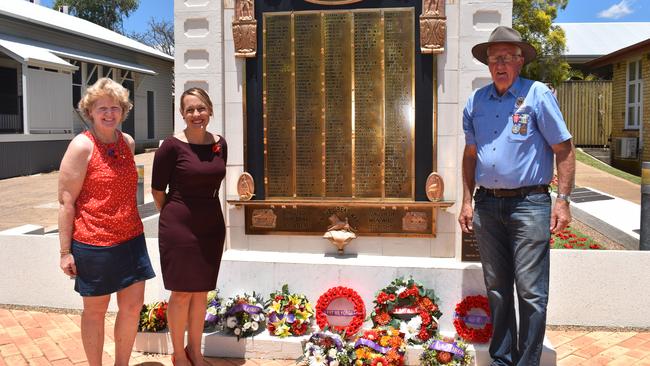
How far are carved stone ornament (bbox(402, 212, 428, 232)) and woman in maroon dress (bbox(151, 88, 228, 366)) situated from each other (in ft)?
5.92

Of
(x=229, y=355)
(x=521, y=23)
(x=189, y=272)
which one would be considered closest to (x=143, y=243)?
(x=189, y=272)

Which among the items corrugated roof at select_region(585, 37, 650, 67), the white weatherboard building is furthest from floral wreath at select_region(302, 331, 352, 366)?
corrugated roof at select_region(585, 37, 650, 67)

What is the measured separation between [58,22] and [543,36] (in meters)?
18.5

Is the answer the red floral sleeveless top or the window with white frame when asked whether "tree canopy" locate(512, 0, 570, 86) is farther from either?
the red floral sleeveless top

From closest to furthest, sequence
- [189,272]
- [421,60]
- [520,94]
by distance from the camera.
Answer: [520,94]
[189,272]
[421,60]

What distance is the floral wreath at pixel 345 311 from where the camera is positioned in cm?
426

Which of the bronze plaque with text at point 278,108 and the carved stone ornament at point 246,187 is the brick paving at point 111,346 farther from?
the bronze plaque with text at point 278,108

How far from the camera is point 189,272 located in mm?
3498

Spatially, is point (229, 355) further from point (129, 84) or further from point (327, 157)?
point (129, 84)

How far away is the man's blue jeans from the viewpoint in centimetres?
317

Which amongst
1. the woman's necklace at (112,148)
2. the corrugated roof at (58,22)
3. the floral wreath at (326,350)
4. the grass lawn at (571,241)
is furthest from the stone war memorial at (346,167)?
the corrugated roof at (58,22)

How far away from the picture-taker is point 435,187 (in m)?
4.53

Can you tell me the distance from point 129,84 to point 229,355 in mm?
20619

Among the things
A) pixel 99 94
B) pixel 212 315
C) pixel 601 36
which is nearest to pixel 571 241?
pixel 212 315
